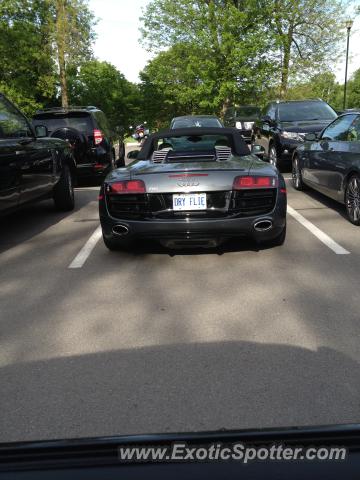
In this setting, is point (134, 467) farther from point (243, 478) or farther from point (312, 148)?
point (312, 148)

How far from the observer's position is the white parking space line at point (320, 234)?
527 centimetres

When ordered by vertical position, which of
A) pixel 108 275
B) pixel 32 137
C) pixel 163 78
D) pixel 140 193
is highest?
pixel 163 78

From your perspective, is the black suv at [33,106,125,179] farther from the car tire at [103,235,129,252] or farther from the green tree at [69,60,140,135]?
the green tree at [69,60,140,135]

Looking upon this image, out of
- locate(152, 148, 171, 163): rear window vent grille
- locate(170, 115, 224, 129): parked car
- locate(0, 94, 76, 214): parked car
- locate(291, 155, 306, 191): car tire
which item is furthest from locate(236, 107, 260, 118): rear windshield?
locate(152, 148, 171, 163): rear window vent grille

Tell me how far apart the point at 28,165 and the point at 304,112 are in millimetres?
8396

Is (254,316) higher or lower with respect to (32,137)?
lower

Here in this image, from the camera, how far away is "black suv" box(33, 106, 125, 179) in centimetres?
1055

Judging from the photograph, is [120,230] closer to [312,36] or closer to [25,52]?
→ [25,52]

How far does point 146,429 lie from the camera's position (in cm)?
224

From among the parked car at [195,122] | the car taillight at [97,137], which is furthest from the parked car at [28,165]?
the parked car at [195,122]

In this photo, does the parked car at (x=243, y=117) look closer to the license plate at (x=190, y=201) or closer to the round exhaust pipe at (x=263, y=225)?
the round exhaust pipe at (x=263, y=225)

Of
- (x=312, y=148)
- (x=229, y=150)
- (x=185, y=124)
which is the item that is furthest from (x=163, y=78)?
(x=229, y=150)

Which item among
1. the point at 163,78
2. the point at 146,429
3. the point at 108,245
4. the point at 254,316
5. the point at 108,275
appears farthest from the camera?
the point at 163,78

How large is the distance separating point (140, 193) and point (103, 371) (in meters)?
2.29
